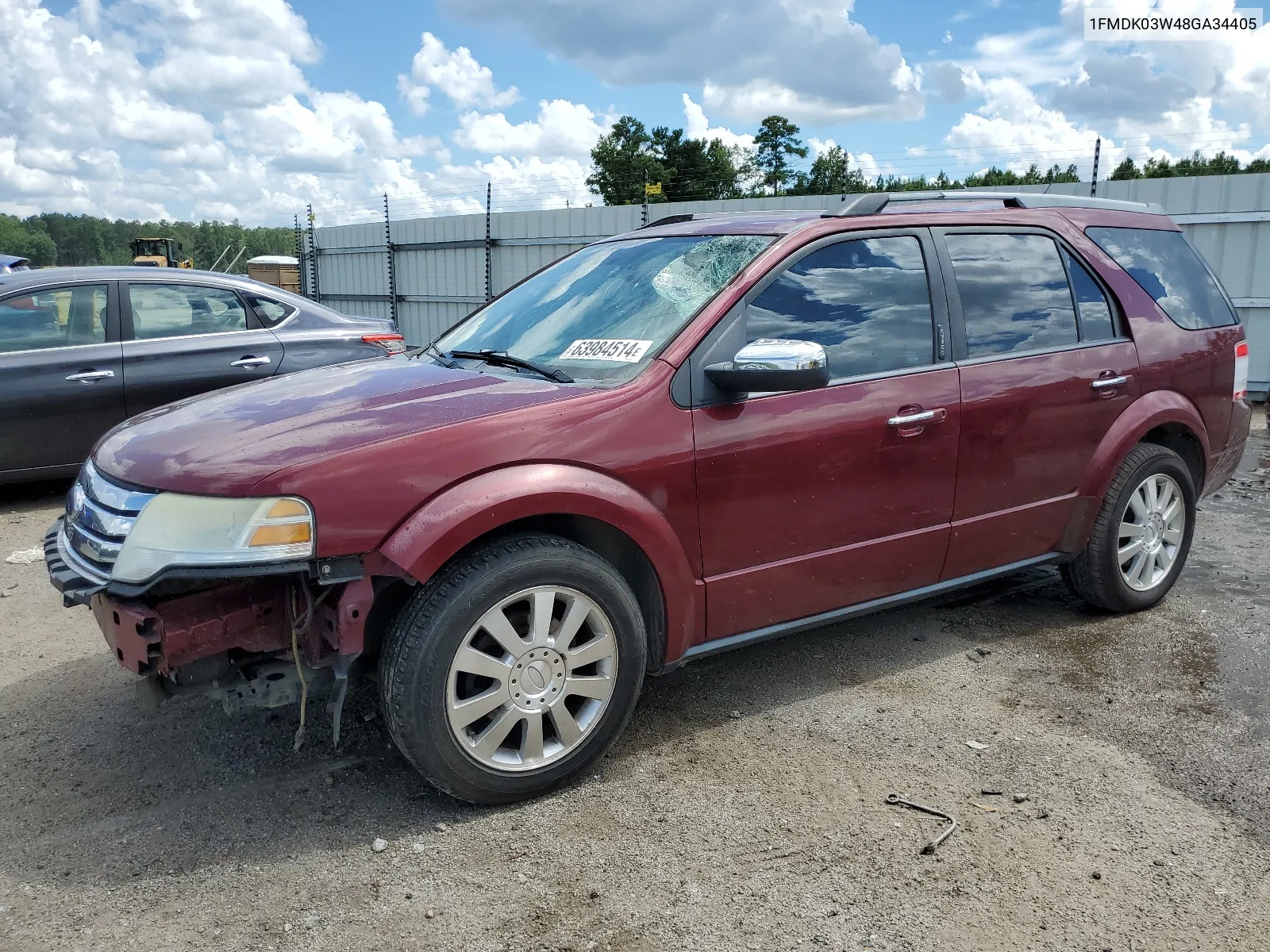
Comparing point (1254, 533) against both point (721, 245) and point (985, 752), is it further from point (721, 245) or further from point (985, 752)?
point (721, 245)

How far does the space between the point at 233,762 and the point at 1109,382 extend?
12.2 ft

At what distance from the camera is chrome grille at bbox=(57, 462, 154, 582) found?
2.73m

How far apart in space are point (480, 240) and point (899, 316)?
14.1 metres

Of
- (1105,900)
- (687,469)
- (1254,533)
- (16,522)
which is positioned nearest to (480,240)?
(16,522)

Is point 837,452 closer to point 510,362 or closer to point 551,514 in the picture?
point 551,514

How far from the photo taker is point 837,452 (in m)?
3.40

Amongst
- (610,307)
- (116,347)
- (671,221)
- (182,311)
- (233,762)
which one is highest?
(671,221)

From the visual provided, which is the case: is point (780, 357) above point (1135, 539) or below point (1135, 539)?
above

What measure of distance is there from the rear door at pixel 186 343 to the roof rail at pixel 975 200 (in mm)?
4456

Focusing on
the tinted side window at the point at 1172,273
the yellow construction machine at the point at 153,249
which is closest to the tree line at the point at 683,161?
the yellow construction machine at the point at 153,249

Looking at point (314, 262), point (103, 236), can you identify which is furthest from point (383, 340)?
point (103, 236)

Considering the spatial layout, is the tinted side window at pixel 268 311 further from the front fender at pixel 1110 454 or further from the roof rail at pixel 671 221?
the front fender at pixel 1110 454

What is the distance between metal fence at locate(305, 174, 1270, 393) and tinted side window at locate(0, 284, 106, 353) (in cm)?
226

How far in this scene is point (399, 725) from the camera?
2740 mm
